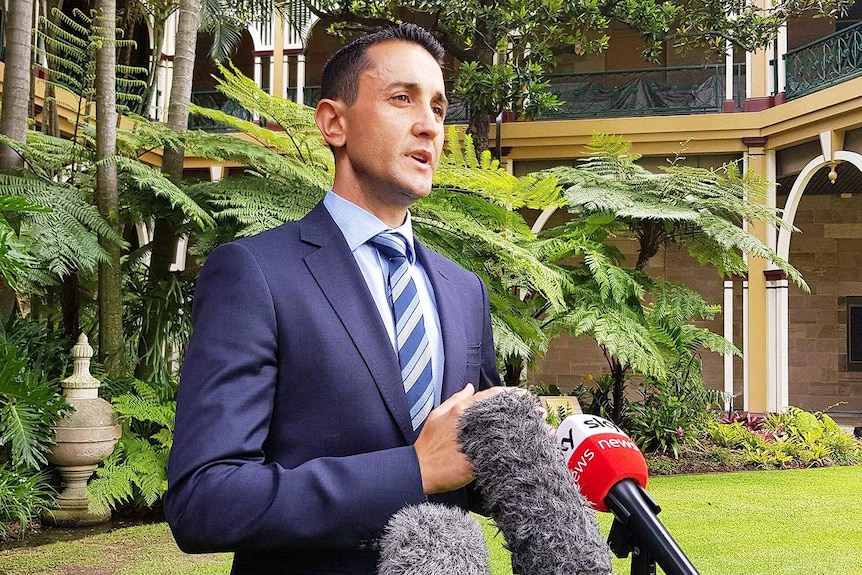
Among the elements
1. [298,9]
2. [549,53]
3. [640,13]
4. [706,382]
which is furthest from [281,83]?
[706,382]

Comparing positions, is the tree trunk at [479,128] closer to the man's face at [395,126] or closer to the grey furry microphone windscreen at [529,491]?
the man's face at [395,126]

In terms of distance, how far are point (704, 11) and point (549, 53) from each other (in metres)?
2.02

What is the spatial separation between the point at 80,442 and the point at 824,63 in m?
10.1

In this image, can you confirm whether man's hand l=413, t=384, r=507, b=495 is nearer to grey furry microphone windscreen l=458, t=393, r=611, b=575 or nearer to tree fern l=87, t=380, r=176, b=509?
grey furry microphone windscreen l=458, t=393, r=611, b=575

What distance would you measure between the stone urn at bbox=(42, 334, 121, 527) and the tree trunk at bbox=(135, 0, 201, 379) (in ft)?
2.26

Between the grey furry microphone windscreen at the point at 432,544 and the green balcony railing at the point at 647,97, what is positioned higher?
the green balcony railing at the point at 647,97

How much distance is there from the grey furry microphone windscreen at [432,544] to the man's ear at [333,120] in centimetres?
65

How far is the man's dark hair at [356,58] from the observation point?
1460 millimetres

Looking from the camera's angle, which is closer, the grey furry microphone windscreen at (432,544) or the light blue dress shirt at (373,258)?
the grey furry microphone windscreen at (432,544)

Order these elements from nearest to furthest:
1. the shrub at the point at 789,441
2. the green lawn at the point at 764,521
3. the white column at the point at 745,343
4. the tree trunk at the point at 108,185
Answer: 1. the green lawn at the point at 764,521
2. the tree trunk at the point at 108,185
3. the shrub at the point at 789,441
4. the white column at the point at 745,343

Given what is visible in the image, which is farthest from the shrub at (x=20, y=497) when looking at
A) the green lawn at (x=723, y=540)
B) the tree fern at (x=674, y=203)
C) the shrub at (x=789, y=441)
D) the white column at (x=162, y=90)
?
the white column at (x=162, y=90)

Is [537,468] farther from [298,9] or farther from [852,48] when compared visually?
[852,48]

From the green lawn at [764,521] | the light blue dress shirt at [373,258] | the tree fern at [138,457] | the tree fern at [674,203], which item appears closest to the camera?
the light blue dress shirt at [373,258]

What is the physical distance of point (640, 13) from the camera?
974 cm
